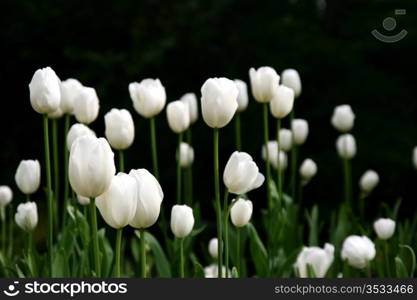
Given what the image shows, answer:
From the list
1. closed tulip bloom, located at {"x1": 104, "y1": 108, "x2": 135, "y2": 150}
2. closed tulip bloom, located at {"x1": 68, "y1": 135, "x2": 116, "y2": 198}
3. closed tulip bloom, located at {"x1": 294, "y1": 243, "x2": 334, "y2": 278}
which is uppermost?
closed tulip bloom, located at {"x1": 104, "y1": 108, "x2": 135, "y2": 150}

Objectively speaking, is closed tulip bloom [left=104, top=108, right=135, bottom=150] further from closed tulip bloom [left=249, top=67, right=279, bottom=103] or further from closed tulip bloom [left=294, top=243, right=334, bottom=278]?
closed tulip bloom [left=294, top=243, right=334, bottom=278]

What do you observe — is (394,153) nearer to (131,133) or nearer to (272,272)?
(272,272)

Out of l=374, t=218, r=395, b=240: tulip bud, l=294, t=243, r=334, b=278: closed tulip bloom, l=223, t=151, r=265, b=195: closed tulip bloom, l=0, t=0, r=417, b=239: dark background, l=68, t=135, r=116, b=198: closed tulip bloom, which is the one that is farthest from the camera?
l=0, t=0, r=417, b=239: dark background

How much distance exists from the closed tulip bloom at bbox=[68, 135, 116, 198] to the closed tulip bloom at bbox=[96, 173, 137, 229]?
2 cm

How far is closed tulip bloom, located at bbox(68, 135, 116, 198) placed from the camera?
0.97 metres

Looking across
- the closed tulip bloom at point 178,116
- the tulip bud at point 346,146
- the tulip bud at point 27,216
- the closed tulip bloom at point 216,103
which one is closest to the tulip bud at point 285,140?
the tulip bud at point 346,146

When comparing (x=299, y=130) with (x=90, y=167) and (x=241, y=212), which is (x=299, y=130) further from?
(x=90, y=167)

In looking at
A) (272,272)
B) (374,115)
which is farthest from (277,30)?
(272,272)

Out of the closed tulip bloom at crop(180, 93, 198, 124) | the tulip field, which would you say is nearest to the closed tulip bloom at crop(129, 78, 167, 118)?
the tulip field

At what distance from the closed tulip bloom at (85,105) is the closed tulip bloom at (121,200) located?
25.6 inches

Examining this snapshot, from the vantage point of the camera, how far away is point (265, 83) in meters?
1.62

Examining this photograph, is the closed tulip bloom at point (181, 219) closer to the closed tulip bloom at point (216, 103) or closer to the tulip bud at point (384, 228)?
the closed tulip bloom at point (216, 103)

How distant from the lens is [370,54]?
13.1 feet

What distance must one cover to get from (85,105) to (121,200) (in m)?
0.69
